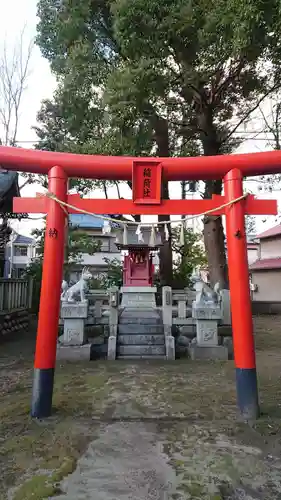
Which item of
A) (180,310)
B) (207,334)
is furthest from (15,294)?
(207,334)

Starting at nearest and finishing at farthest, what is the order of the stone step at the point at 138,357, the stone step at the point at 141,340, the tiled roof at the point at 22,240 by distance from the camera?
the stone step at the point at 138,357, the stone step at the point at 141,340, the tiled roof at the point at 22,240

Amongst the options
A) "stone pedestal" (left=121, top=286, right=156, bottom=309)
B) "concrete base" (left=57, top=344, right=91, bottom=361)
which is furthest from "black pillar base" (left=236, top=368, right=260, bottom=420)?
"stone pedestal" (left=121, top=286, right=156, bottom=309)

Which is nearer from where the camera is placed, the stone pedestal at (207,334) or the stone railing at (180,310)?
the stone pedestal at (207,334)

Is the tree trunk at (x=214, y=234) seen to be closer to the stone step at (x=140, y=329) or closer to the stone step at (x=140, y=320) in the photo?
the stone step at (x=140, y=320)

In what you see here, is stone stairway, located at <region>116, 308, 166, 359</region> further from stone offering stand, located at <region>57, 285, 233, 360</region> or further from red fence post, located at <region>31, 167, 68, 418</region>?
red fence post, located at <region>31, 167, 68, 418</region>

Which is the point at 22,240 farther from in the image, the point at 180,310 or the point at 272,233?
the point at 180,310

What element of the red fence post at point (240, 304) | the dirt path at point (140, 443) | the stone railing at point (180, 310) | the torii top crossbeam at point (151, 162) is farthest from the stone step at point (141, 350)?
the torii top crossbeam at point (151, 162)

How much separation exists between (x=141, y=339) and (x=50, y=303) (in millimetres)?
4661

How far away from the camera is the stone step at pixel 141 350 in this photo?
840 centimetres

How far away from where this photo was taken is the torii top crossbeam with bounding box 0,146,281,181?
469 cm

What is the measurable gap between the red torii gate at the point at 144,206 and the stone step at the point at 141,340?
4.34 meters

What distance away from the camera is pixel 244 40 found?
768 cm

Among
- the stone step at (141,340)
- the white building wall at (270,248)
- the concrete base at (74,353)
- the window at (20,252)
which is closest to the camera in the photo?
the concrete base at (74,353)

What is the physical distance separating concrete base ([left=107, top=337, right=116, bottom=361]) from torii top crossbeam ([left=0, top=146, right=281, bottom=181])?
4.60m
